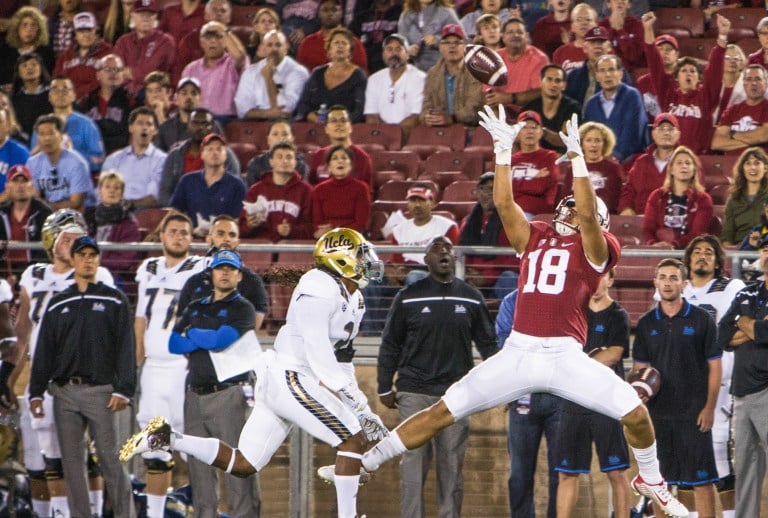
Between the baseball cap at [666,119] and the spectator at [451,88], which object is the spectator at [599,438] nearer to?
the baseball cap at [666,119]

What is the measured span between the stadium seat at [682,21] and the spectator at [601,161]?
293 cm

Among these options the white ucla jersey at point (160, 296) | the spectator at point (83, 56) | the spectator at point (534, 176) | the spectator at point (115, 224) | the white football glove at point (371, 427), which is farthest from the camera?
the spectator at point (83, 56)

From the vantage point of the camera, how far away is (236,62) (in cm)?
1495

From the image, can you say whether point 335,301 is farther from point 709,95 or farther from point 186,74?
point 186,74

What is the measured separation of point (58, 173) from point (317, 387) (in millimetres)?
5389

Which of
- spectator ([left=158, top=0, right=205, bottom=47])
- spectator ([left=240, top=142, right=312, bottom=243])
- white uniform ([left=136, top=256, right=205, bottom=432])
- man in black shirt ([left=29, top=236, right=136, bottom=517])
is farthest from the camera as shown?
spectator ([left=158, top=0, right=205, bottom=47])

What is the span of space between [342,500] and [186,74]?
23.1 ft

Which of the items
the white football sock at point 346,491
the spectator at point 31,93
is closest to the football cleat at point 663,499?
the white football sock at point 346,491

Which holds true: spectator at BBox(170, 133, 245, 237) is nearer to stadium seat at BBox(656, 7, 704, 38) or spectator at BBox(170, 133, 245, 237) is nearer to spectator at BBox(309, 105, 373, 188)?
spectator at BBox(309, 105, 373, 188)

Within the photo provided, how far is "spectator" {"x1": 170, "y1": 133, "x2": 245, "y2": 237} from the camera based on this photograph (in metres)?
12.8

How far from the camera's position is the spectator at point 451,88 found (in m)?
13.6

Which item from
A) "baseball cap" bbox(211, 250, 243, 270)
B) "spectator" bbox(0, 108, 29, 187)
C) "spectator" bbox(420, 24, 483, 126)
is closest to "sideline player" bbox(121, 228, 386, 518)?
"baseball cap" bbox(211, 250, 243, 270)

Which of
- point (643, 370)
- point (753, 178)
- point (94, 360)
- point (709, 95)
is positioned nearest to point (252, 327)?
point (94, 360)

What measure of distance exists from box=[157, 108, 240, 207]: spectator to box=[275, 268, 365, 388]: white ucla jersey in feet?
14.5
